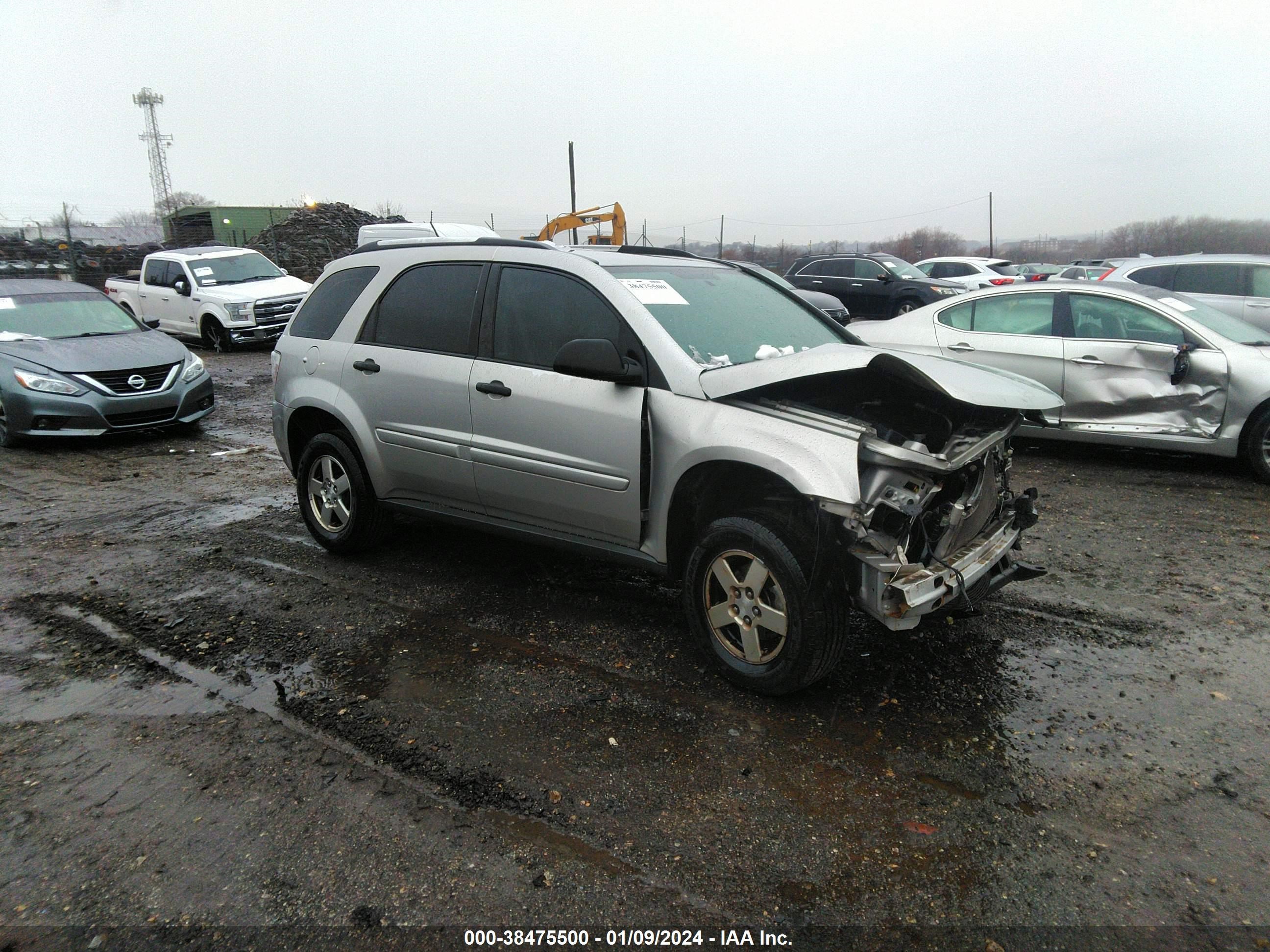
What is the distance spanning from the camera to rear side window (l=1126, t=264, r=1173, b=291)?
1033 centimetres

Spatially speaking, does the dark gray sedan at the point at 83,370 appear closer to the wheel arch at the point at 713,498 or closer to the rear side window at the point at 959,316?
the wheel arch at the point at 713,498

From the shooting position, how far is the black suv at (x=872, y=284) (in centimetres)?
1833

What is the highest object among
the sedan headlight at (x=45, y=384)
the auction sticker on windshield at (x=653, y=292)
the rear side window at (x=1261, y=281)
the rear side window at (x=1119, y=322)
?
the auction sticker on windshield at (x=653, y=292)

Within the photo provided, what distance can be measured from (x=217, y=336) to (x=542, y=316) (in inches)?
549

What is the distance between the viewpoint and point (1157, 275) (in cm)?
1038

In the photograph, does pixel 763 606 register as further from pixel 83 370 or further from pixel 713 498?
pixel 83 370

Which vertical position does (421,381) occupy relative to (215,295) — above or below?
below

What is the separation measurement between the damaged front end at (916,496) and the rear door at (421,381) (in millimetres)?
1734

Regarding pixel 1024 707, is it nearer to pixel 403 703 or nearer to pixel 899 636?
pixel 899 636

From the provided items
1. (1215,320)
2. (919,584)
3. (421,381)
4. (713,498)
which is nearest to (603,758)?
(713,498)

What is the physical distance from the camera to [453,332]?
4.60 meters

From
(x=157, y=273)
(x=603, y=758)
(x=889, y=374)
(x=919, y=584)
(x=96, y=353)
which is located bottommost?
(x=603, y=758)

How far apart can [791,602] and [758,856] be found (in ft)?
3.24

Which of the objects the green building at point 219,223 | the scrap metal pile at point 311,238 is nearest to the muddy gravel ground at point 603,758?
the scrap metal pile at point 311,238
